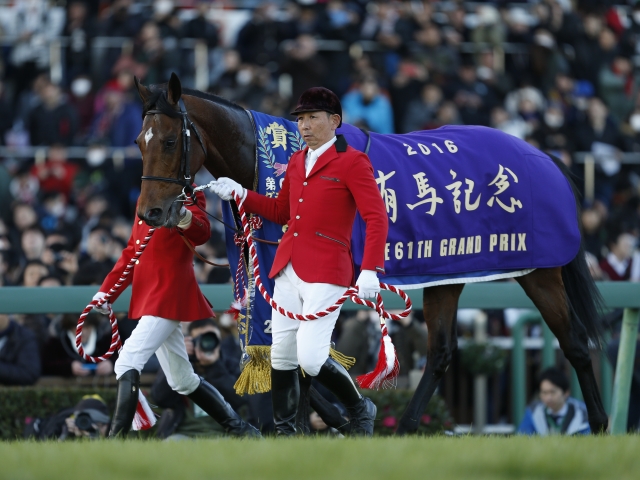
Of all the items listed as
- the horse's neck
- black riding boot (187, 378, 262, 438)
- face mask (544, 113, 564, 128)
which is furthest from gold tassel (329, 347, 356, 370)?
face mask (544, 113, 564, 128)

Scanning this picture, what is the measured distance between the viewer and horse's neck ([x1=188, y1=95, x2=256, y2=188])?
5812 mm

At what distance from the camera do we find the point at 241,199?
539 cm

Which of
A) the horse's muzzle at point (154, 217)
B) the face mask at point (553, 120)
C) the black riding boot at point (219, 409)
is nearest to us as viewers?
the horse's muzzle at point (154, 217)

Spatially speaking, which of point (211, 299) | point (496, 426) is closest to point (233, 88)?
point (496, 426)

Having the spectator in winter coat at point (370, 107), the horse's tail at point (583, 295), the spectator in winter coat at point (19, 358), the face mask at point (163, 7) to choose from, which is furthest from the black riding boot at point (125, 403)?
the face mask at point (163, 7)

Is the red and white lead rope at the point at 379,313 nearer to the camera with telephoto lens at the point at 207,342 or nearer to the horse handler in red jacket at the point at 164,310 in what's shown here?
the horse handler in red jacket at the point at 164,310

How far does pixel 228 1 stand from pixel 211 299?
921 cm

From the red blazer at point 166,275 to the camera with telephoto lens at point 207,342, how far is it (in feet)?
3.24

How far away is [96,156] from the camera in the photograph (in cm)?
1230

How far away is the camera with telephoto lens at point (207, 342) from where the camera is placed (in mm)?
6867

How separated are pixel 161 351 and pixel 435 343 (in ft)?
5.16

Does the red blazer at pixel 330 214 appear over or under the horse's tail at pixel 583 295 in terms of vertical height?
over

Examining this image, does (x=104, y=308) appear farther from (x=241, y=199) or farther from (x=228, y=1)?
(x=228, y=1)

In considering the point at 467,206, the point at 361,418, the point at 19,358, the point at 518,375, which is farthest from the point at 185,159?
the point at 518,375
